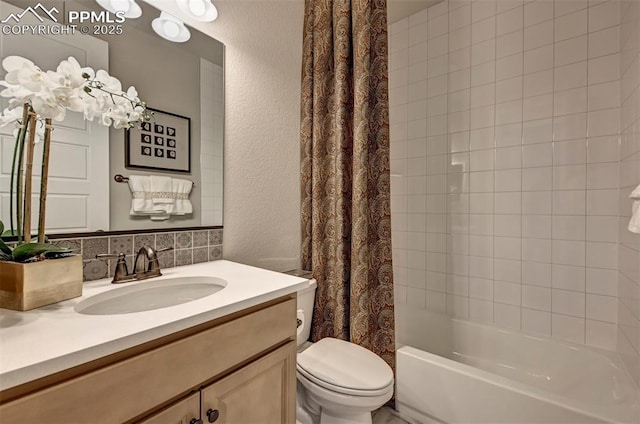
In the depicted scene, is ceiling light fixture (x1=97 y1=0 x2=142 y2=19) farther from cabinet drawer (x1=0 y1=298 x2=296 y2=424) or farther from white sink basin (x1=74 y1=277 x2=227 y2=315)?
cabinet drawer (x1=0 y1=298 x2=296 y2=424)

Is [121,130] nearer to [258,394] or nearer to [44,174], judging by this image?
[44,174]

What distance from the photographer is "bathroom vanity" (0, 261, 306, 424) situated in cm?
52

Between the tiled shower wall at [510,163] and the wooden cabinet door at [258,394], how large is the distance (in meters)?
1.53

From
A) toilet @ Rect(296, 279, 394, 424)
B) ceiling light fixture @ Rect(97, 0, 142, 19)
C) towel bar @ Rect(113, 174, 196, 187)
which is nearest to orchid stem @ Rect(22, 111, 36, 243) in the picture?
towel bar @ Rect(113, 174, 196, 187)

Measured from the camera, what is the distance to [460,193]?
2.08 meters

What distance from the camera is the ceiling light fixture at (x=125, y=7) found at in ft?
3.61

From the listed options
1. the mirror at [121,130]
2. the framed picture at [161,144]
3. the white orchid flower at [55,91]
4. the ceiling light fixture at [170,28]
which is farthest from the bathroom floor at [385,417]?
the ceiling light fixture at [170,28]

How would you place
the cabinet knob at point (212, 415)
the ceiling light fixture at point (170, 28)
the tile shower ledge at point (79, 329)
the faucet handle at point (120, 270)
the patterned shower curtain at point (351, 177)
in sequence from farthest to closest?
the patterned shower curtain at point (351, 177)
the ceiling light fixture at point (170, 28)
the faucet handle at point (120, 270)
the cabinet knob at point (212, 415)
the tile shower ledge at point (79, 329)

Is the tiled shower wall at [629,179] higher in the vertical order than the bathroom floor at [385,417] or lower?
higher

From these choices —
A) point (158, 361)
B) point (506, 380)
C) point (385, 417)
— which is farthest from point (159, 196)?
point (506, 380)

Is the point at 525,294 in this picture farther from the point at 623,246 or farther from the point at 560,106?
the point at 560,106

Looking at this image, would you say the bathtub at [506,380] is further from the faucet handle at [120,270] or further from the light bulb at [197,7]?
the light bulb at [197,7]

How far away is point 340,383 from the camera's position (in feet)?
3.84

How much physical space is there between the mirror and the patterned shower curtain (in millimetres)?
580
